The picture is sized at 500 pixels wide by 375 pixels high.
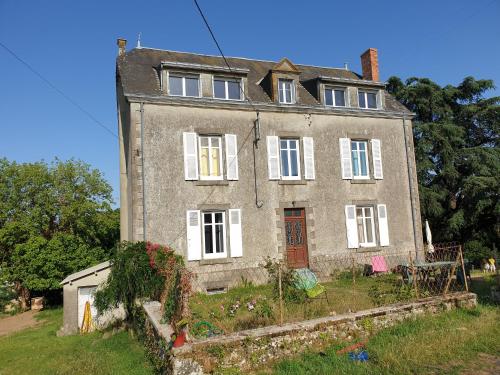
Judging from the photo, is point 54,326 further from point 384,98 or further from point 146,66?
point 384,98

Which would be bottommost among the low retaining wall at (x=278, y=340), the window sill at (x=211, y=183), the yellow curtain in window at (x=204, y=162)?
the low retaining wall at (x=278, y=340)

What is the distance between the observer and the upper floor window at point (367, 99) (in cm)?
1536

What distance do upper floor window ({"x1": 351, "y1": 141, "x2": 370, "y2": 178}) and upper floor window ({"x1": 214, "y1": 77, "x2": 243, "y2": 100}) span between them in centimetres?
496

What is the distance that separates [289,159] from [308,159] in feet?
2.26

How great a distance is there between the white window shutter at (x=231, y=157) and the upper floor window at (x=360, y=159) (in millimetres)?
4793

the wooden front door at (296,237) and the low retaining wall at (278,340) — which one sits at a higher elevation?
the wooden front door at (296,237)

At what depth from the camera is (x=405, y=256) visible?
14.8 m

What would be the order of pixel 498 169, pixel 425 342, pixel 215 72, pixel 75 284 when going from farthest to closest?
pixel 498 169 → pixel 215 72 → pixel 75 284 → pixel 425 342

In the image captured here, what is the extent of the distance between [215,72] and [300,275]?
7.89 m

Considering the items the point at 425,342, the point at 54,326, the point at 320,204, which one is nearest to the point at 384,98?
the point at 320,204

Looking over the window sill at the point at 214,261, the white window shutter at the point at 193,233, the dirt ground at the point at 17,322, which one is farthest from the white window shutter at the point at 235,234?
the dirt ground at the point at 17,322

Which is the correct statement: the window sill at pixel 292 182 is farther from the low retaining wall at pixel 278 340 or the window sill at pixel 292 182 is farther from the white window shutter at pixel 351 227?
the low retaining wall at pixel 278 340

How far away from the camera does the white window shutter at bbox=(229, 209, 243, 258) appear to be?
41.4 ft

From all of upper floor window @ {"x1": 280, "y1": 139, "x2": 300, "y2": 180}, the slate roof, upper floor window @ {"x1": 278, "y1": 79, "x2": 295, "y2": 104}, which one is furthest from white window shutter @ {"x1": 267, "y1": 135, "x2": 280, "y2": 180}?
upper floor window @ {"x1": 278, "y1": 79, "x2": 295, "y2": 104}
